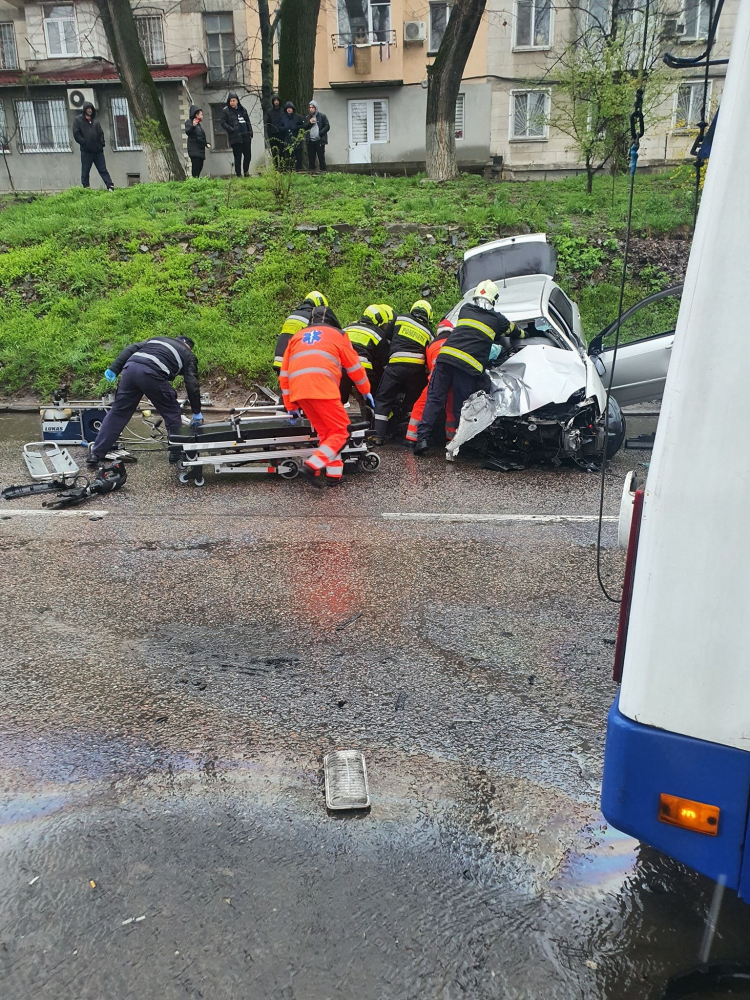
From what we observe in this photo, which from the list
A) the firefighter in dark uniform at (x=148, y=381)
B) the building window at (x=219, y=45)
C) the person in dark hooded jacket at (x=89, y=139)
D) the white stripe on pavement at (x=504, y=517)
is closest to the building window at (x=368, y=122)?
the building window at (x=219, y=45)

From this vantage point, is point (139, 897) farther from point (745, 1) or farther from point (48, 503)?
point (48, 503)

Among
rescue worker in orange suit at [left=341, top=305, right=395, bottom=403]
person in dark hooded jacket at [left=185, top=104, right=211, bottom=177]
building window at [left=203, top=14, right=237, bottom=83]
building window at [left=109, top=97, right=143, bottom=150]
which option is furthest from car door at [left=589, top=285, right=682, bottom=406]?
building window at [left=203, top=14, right=237, bottom=83]

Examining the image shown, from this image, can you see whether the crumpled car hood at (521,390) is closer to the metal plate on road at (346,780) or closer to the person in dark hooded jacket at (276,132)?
the metal plate on road at (346,780)

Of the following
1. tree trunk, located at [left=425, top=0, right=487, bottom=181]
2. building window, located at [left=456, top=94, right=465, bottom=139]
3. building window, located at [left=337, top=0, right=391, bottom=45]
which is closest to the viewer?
tree trunk, located at [left=425, top=0, right=487, bottom=181]

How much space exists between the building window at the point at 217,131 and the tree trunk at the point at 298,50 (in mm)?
12800

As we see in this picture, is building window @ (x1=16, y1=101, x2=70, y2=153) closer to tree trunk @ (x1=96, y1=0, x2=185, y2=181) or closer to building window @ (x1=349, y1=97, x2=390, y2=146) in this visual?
building window @ (x1=349, y1=97, x2=390, y2=146)

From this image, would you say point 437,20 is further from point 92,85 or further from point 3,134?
point 3,134

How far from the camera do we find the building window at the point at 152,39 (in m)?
29.6

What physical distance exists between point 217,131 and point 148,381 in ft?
85.3

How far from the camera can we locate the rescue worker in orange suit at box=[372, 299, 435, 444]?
355 inches

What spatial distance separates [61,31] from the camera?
30.0 metres

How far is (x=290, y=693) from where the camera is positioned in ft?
12.7

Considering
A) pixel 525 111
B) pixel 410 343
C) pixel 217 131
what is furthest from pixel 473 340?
pixel 217 131

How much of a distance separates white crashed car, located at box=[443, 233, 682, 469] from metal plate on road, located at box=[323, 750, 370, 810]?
4889 millimetres
